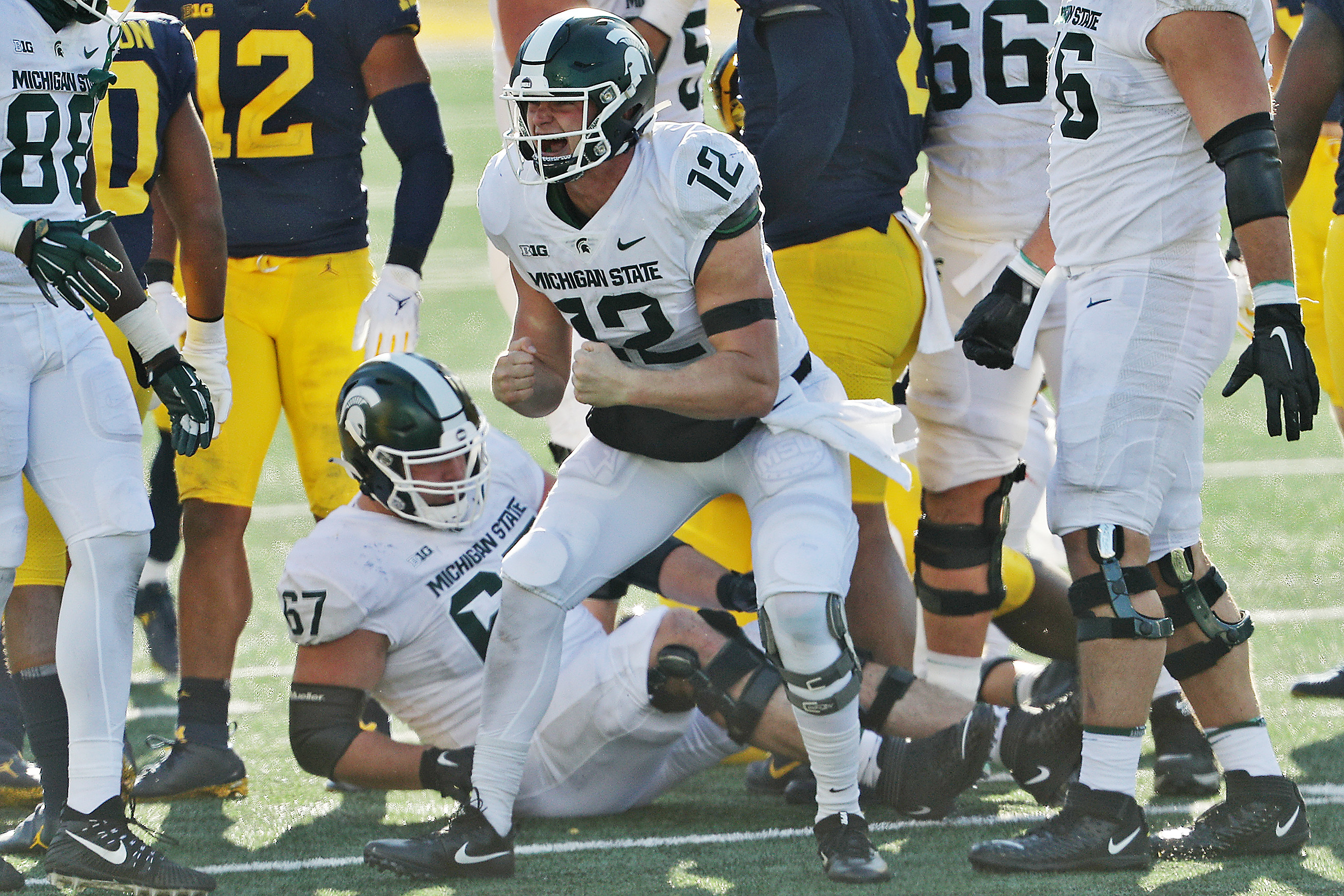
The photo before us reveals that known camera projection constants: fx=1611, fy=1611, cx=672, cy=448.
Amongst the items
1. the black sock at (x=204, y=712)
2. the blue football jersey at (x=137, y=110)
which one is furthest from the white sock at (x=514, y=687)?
the blue football jersey at (x=137, y=110)

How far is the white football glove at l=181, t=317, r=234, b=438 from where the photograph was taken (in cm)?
364

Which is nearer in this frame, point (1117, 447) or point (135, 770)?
point (1117, 447)

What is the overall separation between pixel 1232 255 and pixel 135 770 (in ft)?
9.45

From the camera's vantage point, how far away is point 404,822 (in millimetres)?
3531

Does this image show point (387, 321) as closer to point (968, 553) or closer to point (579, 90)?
point (579, 90)

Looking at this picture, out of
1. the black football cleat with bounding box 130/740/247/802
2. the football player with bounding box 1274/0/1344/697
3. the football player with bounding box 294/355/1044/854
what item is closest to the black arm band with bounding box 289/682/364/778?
the football player with bounding box 294/355/1044/854

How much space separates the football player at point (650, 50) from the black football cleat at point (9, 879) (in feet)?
5.03

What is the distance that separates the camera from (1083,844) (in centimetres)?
297

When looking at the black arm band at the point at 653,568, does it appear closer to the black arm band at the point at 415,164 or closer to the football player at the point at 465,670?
the football player at the point at 465,670

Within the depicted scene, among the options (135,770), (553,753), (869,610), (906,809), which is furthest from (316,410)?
(906,809)

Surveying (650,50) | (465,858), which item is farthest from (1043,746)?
(650,50)

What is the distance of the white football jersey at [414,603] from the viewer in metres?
3.40

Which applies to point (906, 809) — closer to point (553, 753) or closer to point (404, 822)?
point (553, 753)

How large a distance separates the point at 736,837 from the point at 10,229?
5.96 feet
